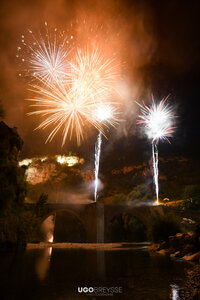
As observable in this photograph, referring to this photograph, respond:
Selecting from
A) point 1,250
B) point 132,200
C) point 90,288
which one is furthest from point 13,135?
point 132,200

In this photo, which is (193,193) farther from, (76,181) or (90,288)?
(90,288)

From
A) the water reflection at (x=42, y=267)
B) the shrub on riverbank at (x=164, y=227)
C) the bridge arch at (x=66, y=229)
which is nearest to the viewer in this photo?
the water reflection at (x=42, y=267)

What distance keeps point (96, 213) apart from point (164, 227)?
66.8 feet

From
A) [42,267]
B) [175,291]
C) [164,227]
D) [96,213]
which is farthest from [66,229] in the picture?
[175,291]

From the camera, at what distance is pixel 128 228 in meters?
48.5

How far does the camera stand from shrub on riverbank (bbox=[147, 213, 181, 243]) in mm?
18594

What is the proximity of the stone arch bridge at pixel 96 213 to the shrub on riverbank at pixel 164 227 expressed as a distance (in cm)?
1715

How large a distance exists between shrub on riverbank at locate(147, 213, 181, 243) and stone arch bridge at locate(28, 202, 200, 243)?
17151 mm

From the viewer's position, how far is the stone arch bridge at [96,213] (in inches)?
1459

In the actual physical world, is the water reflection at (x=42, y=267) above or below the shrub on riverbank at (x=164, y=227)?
below

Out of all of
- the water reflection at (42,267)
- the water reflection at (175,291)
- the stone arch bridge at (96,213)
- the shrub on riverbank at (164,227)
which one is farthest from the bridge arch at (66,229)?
the water reflection at (175,291)

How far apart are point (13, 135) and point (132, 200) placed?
4696 centimetres

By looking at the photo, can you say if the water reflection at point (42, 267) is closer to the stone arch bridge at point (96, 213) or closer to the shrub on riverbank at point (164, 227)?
the shrub on riverbank at point (164, 227)

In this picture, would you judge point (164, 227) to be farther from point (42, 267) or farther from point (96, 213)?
point (96, 213)
